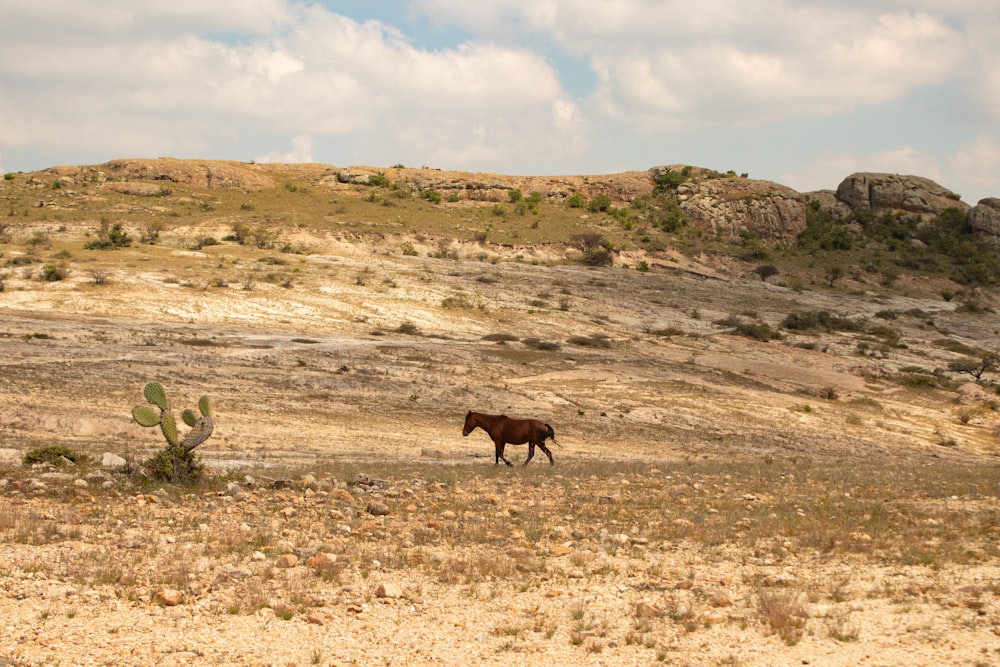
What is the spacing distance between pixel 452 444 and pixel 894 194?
277 feet

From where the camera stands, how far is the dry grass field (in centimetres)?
876

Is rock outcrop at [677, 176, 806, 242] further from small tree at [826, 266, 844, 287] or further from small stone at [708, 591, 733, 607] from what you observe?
small stone at [708, 591, 733, 607]

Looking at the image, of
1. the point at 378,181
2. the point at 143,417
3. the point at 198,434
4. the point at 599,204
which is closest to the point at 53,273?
the point at 143,417

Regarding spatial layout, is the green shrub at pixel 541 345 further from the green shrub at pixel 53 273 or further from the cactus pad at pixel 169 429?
the cactus pad at pixel 169 429

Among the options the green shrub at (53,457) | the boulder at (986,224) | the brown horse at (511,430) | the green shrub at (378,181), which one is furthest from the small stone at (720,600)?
the boulder at (986,224)

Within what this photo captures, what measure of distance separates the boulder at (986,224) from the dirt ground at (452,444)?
23.4 m

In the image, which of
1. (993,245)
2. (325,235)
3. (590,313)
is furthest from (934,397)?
(993,245)

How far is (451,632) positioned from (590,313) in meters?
43.0

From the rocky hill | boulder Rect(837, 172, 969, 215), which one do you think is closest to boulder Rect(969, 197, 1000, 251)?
the rocky hill

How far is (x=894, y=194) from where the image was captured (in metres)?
94.1

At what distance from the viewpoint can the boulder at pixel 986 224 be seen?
86.9 metres

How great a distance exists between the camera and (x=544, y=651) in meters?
8.27

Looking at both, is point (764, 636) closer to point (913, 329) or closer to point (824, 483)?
point (824, 483)

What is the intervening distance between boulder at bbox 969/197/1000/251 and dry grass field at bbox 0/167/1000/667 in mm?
20434
